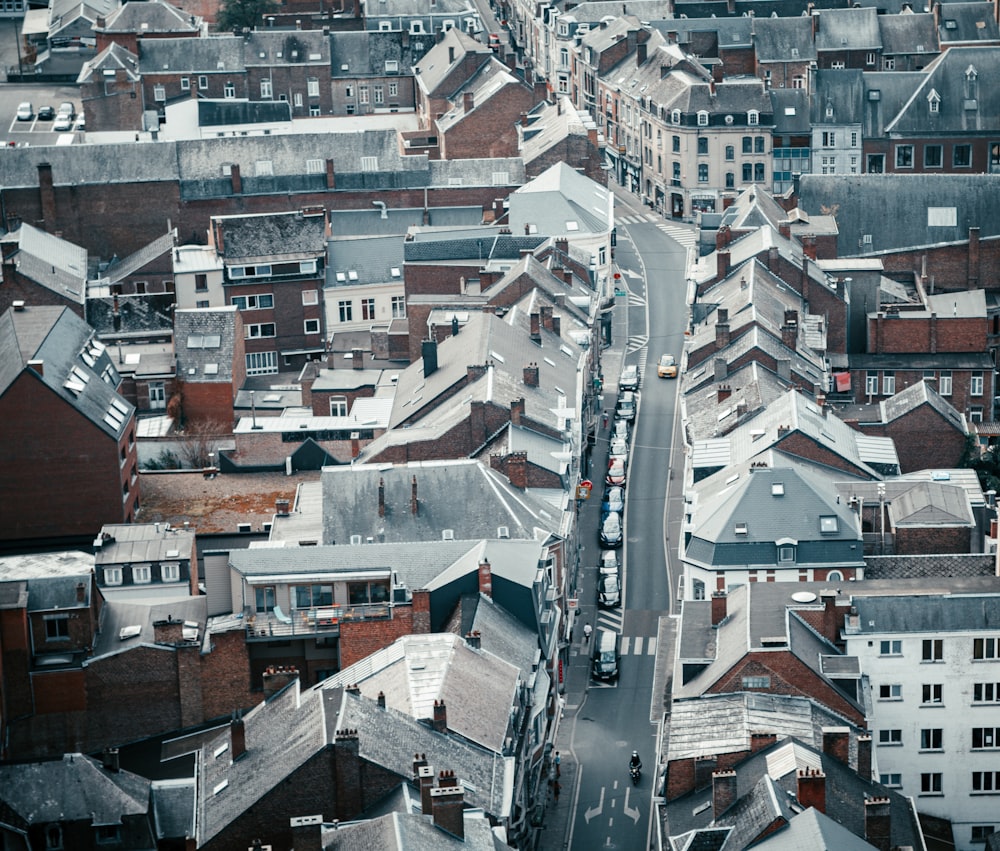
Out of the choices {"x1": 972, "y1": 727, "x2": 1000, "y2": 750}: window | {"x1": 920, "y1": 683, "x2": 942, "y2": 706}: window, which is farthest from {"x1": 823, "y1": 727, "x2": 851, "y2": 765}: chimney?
{"x1": 972, "y1": 727, "x2": 1000, "y2": 750}: window

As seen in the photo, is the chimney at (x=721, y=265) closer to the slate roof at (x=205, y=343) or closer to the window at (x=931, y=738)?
the slate roof at (x=205, y=343)

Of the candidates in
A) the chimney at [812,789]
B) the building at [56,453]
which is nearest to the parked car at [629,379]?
the building at [56,453]

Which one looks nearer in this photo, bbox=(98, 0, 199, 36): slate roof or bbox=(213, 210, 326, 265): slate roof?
bbox=(213, 210, 326, 265): slate roof

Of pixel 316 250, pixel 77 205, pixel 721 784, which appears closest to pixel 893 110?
pixel 316 250

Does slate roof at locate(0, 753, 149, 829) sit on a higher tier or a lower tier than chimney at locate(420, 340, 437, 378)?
lower

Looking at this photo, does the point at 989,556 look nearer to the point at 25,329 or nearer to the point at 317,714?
the point at 317,714

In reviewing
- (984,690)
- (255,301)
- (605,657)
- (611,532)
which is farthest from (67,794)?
(255,301)

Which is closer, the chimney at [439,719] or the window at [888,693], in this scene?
the chimney at [439,719]

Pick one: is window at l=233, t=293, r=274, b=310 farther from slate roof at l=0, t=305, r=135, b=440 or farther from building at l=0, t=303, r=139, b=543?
building at l=0, t=303, r=139, b=543
